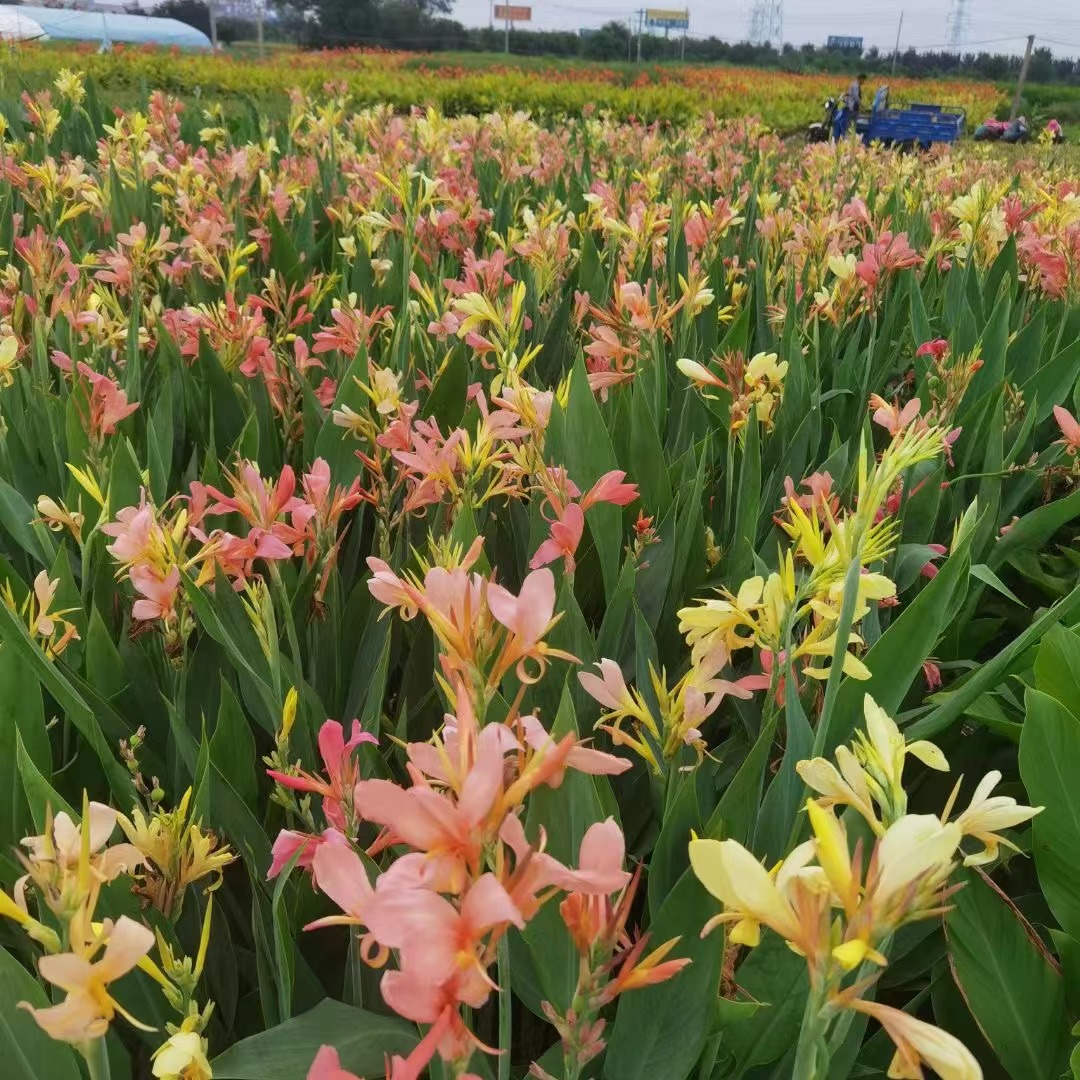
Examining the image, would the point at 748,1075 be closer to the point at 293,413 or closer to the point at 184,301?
the point at 293,413

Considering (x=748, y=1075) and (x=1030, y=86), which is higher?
(x=1030, y=86)

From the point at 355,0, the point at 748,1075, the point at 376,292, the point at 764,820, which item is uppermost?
the point at 355,0

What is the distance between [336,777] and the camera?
51cm

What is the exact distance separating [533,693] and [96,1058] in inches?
16.9

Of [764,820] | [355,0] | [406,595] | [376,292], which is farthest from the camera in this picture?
[355,0]

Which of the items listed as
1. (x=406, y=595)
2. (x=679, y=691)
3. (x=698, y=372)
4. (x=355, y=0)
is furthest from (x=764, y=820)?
(x=355, y=0)

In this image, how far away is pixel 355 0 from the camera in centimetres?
2842

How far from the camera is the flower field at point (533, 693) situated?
1.20ft

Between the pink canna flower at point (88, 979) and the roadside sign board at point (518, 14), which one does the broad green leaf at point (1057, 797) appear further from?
the roadside sign board at point (518, 14)

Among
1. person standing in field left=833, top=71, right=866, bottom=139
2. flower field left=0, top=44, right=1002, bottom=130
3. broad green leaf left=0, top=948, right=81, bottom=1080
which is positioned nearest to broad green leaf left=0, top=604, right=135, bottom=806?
broad green leaf left=0, top=948, right=81, bottom=1080

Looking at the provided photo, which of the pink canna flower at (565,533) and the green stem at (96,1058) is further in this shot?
the pink canna flower at (565,533)

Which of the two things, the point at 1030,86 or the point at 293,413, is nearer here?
the point at 293,413

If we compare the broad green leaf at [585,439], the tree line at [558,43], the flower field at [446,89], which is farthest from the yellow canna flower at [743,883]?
the tree line at [558,43]

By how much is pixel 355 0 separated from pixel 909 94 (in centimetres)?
1705
